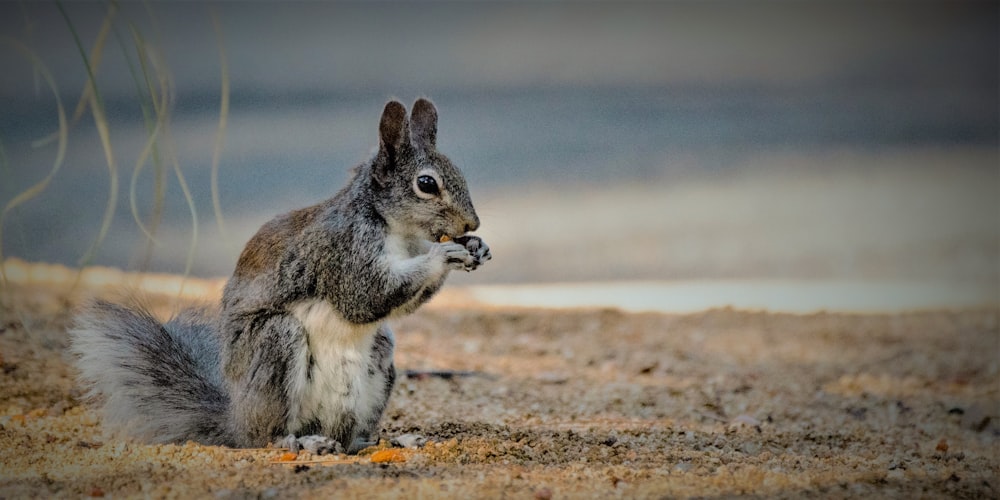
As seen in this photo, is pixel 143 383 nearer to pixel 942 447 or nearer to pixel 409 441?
pixel 409 441

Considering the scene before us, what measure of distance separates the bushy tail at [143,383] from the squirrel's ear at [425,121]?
1165mm

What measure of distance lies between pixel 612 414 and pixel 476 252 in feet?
5.32

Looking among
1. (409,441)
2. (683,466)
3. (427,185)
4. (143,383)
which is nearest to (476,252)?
(427,185)

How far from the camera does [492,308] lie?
23.3ft

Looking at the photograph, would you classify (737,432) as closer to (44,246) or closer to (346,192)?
(346,192)

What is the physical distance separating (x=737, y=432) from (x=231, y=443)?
2070 mm

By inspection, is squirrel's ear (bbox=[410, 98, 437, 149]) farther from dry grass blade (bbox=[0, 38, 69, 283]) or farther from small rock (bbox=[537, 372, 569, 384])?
small rock (bbox=[537, 372, 569, 384])

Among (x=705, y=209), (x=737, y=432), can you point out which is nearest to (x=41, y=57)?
(x=737, y=432)

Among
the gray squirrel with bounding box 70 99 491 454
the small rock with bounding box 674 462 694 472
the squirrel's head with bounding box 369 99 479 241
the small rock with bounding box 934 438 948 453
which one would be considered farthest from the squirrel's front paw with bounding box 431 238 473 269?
the small rock with bounding box 934 438 948 453

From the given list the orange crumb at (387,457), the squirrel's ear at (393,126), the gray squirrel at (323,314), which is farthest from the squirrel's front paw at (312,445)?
the squirrel's ear at (393,126)

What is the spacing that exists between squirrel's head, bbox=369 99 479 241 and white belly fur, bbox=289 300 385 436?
387 millimetres

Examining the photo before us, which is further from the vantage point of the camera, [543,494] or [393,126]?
[393,126]

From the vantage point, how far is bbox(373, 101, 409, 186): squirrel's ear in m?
3.58

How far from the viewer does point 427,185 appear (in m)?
3.56
